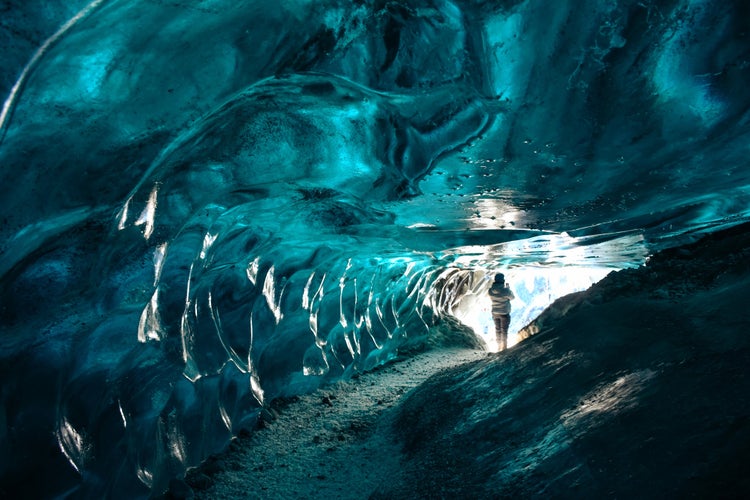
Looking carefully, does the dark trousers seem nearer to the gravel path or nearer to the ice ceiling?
the gravel path

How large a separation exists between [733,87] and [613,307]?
3.87 meters

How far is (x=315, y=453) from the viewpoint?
5156mm

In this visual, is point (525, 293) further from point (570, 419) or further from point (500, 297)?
point (570, 419)

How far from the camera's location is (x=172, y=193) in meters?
3.32

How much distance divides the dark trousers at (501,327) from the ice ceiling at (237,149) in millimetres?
4776

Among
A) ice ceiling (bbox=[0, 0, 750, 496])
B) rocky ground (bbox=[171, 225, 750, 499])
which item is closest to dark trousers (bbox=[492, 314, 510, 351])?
rocky ground (bbox=[171, 225, 750, 499])

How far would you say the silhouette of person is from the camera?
9711 mm

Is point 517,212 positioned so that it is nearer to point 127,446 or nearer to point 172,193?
point 172,193

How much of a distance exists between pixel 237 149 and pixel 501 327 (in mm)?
8023

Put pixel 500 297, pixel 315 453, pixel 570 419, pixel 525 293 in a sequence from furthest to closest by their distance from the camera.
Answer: pixel 525 293, pixel 500 297, pixel 315 453, pixel 570 419

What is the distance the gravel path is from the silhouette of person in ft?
9.74

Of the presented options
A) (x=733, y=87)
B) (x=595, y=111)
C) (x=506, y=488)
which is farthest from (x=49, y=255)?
(x=733, y=87)

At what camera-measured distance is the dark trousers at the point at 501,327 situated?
33.0ft

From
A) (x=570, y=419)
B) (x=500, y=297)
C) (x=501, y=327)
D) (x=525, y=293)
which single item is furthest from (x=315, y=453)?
(x=525, y=293)
